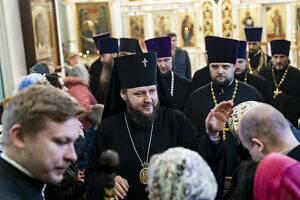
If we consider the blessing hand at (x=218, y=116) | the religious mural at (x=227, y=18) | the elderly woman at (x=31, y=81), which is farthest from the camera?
the religious mural at (x=227, y=18)

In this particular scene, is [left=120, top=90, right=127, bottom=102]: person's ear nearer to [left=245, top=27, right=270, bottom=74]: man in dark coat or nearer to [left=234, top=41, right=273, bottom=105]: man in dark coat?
[left=234, top=41, right=273, bottom=105]: man in dark coat

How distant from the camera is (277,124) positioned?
7.74 ft

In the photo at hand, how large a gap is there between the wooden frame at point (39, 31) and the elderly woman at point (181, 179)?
5.05 meters

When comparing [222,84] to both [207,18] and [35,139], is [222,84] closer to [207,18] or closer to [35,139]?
[35,139]

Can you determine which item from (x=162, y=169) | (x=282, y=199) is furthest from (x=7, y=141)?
(x=282, y=199)

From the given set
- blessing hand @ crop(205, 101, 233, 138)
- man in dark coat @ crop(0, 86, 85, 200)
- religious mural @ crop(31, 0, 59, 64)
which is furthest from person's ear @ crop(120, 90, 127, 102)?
religious mural @ crop(31, 0, 59, 64)

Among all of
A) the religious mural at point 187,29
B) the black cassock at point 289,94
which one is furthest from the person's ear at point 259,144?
the religious mural at point 187,29

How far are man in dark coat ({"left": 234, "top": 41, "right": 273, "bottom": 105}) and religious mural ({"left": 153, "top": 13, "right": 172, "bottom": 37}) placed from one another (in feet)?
31.9

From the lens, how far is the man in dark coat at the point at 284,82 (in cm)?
631

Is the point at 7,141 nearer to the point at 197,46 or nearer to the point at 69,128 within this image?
the point at 69,128

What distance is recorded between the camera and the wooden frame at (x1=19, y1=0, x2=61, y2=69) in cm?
613

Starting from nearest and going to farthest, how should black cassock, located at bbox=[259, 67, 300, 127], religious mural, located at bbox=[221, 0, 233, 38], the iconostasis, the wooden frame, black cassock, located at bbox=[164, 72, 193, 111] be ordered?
black cassock, located at bbox=[164, 72, 193, 111]
the wooden frame
black cassock, located at bbox=[259, 67, 300, 127]
the iconostasis
religious mural, located at bbox=[221, 0, 233, 38]

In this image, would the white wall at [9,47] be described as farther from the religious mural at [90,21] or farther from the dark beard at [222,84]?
the religious mural at [90,21]

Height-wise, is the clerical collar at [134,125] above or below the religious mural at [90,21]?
below
